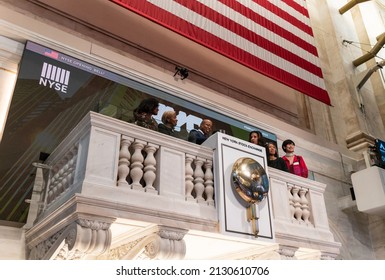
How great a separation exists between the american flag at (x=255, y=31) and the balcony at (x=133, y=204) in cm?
252

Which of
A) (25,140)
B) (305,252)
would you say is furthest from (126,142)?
(305,252)

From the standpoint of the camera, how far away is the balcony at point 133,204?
360 centimetres

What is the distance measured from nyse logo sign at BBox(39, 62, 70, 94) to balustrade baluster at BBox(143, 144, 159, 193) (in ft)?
7.39

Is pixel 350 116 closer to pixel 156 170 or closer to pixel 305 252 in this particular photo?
pixel 305 252

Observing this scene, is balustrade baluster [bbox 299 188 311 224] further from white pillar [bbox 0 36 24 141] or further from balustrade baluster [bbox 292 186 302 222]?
white pillar [bbox 0 36 24 141]

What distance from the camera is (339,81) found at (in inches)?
426

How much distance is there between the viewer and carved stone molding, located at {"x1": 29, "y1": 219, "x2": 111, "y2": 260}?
135 inches

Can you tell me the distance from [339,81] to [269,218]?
7322 millimetres

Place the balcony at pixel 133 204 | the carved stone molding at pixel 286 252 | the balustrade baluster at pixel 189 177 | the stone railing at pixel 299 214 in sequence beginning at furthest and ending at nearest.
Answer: the stone railing at pixel 299 214 → the carved stone molding at pixel 286 252 → the balustrade baluster at pixel 189 177 → the balcony at pixel 133 204

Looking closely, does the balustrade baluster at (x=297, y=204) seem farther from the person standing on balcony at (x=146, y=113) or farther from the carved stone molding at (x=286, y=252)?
the person standing on balcony at (x=146, y=113)

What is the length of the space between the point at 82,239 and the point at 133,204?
1.90ft

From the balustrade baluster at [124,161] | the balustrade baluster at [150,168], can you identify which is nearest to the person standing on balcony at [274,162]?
the balustrade baluster at [150,168]

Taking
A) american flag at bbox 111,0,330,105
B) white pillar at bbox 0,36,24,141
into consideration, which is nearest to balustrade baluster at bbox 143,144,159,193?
white pillar at bbox 0,36,24,141

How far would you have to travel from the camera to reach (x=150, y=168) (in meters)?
4.08
